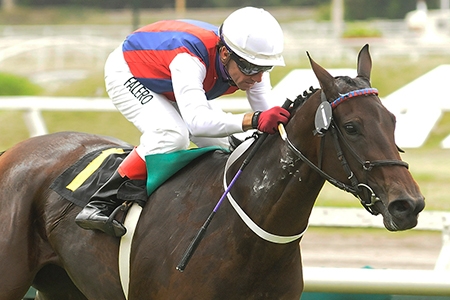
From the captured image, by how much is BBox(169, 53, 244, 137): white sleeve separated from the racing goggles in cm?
15

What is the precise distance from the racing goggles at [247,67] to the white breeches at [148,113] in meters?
0.36

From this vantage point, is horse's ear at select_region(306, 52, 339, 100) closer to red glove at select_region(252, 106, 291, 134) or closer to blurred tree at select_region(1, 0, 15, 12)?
red glove at select_region(252, 106, 291, 134)

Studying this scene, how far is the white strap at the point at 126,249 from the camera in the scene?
344 cm

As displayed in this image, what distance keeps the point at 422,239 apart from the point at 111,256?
465cm

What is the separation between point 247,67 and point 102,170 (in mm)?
897

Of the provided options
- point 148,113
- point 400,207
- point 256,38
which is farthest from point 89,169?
point 400,207

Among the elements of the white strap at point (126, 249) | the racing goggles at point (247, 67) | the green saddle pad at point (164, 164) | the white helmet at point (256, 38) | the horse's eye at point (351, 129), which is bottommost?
the white strap at point (126, 249)

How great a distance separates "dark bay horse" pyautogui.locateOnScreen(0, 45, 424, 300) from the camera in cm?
282

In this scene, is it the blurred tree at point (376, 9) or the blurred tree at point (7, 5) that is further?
the blurred tree at point (7, 5)

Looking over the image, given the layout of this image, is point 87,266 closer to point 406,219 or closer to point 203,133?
point 203,133

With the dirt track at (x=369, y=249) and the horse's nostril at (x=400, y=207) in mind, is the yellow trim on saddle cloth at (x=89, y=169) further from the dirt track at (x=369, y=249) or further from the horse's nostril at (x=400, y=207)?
the dirt track at (x=369, y=249)

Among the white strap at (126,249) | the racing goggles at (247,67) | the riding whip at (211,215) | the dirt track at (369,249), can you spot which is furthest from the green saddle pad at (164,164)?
the dirt track at (369,249)

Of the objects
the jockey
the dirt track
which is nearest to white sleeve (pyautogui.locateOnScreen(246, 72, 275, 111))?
the jockey

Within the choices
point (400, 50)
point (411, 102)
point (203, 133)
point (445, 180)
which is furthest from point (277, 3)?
point (203, 133)
